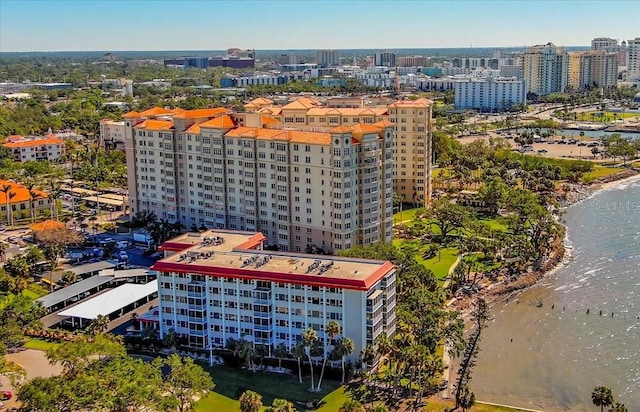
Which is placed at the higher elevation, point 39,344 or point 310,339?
point 310,339

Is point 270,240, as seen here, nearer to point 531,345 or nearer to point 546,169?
point 531,345

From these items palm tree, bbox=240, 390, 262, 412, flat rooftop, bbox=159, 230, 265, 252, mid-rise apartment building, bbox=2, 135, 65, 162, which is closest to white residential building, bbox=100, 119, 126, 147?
mid-rise apartment building, bbox=2, 135, 65, 162

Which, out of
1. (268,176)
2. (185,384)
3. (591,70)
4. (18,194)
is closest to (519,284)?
(268,176)

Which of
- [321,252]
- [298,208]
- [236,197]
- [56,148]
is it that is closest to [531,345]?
[321,252]

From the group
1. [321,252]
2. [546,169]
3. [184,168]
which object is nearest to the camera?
[321,252]

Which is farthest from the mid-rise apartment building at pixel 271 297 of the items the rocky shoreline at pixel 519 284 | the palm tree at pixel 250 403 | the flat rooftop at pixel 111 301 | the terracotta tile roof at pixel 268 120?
the terracotta tile roof at pixel 268 120

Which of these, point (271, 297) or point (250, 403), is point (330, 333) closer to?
point (271, 297)

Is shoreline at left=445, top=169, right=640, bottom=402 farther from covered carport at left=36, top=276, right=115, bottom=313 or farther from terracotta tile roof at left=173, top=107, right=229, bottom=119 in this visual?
terracotta tile roof at left=173, top=107, right=229, bottom=119
